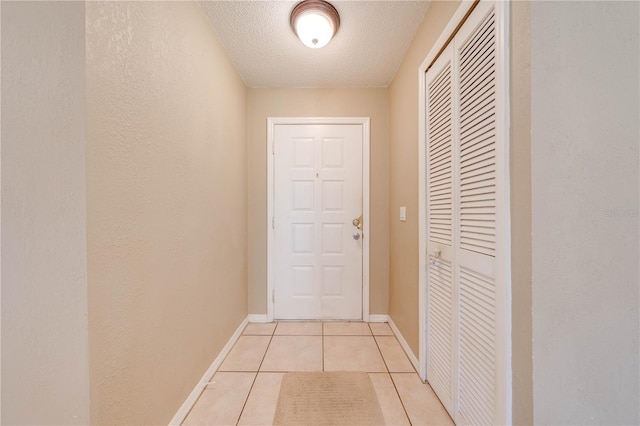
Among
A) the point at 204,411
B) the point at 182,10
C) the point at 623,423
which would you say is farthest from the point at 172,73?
the point at 623,423

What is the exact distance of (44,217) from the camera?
0.78 m

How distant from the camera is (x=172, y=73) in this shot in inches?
50.2

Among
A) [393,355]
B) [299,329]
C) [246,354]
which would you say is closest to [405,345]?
[393,355]

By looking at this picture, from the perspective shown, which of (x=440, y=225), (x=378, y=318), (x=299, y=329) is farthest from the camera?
(x=378, y=318)

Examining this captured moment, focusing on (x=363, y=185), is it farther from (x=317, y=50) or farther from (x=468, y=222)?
(x=468, y=222)

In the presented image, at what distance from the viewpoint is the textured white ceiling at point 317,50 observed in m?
1.59

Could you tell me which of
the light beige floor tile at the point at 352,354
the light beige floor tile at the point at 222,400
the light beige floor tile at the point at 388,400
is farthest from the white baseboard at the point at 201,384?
the light beige floor tile at the point at 388,400

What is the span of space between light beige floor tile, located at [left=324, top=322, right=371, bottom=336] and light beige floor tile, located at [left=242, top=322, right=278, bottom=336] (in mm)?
521

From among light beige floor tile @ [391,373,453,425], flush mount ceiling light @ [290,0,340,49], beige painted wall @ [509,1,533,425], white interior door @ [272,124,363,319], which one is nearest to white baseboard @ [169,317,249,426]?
white interior door @ [272,124,363,319]

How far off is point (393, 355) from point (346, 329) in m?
0.55

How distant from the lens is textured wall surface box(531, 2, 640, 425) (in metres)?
0.79

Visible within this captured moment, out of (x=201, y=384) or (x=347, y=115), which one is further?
(x=347, y=115)

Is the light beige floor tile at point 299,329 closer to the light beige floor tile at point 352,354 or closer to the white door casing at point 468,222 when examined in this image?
the light beige floor tile at point 352,354

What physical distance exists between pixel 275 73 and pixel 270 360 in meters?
2.43
